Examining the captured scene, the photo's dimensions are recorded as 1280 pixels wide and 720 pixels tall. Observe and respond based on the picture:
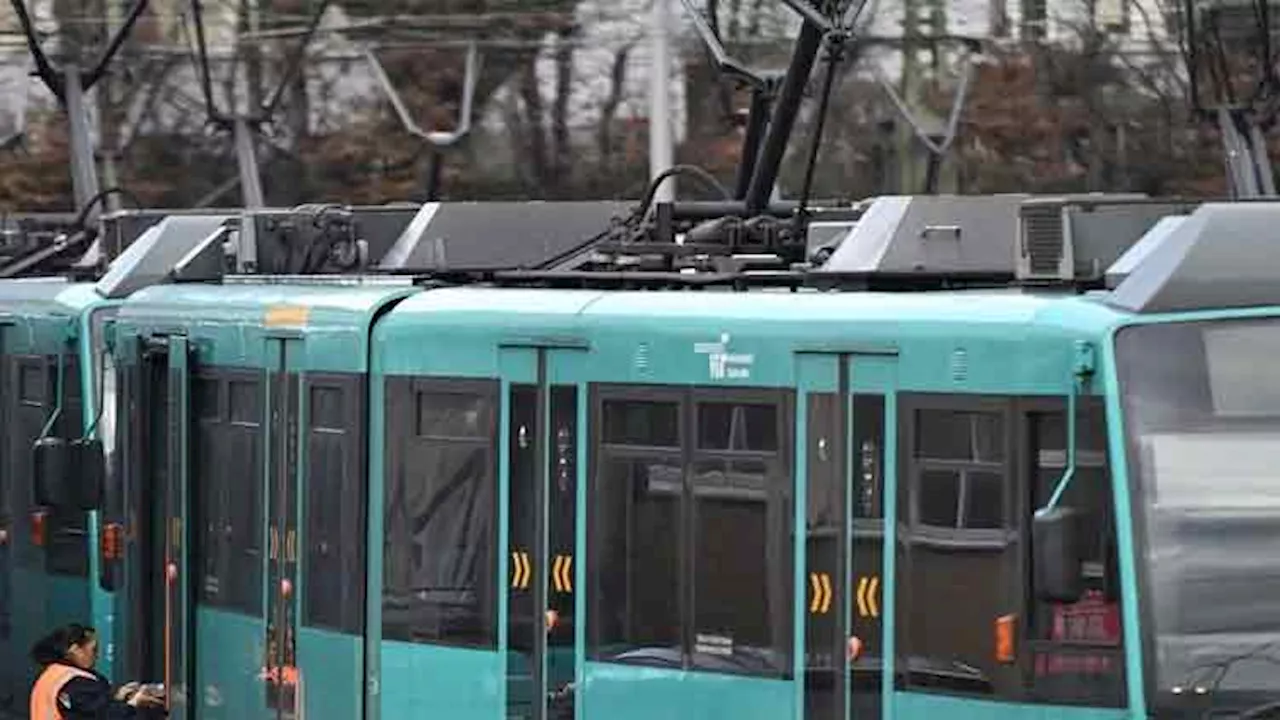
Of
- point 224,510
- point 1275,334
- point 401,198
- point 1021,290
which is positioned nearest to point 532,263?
point 224,510

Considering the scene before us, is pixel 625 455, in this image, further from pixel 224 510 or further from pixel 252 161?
pixel 252 161

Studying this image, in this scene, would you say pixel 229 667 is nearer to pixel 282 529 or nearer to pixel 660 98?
pixel 282 529

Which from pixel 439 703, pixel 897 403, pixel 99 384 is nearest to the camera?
pixel 897 403

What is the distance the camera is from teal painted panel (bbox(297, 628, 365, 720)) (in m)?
13.6

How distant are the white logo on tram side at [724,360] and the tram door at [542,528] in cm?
73

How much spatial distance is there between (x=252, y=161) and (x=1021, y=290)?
65.8 ft

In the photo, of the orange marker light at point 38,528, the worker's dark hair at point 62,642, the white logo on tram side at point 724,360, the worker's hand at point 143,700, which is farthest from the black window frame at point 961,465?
the orange marker light at point 38,528

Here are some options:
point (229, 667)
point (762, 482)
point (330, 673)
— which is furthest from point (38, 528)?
point (762, 482)

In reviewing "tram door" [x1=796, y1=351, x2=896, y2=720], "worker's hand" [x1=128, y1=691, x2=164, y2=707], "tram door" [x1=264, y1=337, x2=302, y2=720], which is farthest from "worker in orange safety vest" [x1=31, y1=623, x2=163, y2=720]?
"tram door" [x1=796, y1=351, x2=896, y2=720]

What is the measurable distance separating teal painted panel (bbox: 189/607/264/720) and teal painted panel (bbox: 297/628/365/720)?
0.56m

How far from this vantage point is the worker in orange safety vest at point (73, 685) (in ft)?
44.2

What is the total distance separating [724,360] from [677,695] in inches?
48.8

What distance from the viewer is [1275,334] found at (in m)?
10.2

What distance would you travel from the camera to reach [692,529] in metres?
Result: 11.7
